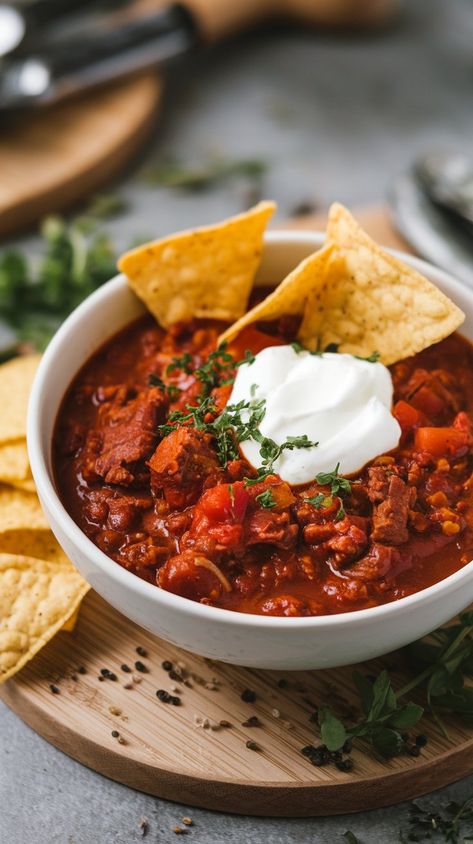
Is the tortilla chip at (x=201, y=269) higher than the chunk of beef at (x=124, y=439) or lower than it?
higher

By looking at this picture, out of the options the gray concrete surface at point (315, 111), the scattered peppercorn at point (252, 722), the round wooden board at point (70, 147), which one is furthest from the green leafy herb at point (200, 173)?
the scattered peppercorn at point (252, 722)

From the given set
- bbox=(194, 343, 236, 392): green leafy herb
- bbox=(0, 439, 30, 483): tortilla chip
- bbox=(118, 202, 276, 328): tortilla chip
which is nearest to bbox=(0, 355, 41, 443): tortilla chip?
bbox=(0, 439, 30, 483): tortilla chip

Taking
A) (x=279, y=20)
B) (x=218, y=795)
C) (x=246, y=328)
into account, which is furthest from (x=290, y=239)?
(x=279, y=20)

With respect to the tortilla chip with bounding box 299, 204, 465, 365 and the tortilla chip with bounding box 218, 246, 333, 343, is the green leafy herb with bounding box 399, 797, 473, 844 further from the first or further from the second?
the tortilla chip with bounding box 218, 246, 333, 343

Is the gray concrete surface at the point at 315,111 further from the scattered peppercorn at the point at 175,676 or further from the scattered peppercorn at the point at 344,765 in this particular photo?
the scattered peppercorn at the point at 344,765

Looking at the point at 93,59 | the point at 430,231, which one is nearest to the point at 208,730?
the point at 430,231

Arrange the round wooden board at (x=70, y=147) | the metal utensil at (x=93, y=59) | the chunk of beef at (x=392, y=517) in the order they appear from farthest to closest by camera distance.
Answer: the metal utensil at (x=93, y=59) → the round wooden board at (x=70, y=147) → the chunk of beef at (x=392, y=517)

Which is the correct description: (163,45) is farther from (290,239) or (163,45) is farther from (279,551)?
(279,551)
